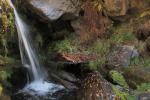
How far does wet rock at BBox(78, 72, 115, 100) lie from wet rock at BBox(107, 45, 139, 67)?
1.29m

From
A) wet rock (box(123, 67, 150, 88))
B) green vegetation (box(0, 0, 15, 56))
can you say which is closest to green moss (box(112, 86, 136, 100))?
wet rock (box(123, 67, 150, 88))

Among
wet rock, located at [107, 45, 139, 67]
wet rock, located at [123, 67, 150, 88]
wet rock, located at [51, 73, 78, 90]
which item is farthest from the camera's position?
wet rock, located at [107, 45, 139, 67]

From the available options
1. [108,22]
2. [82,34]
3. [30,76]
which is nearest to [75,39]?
[82,34]

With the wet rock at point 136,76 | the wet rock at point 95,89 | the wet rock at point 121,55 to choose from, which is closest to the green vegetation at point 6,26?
the wet rock at point 95,89

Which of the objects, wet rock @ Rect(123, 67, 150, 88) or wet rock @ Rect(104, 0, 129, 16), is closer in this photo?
wet rock @ Rect(123, 67, 150, 88)

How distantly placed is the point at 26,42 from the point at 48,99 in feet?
7.93

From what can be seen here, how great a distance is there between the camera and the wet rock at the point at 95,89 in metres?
7.85

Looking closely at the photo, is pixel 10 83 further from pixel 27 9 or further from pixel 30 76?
pixel 27 9

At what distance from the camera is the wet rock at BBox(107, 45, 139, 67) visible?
10648 millimetres

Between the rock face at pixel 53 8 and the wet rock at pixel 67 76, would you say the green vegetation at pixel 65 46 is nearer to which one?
the rock face at pixel 53 8

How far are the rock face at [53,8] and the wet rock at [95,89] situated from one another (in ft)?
8.79

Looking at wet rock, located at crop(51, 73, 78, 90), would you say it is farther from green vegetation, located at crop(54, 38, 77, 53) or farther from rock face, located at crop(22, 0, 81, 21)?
rock face, located at crop(22, 0, 81, 21)

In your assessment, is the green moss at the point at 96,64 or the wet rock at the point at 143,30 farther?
the wet rock at the point at 143,30

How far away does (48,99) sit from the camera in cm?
939
